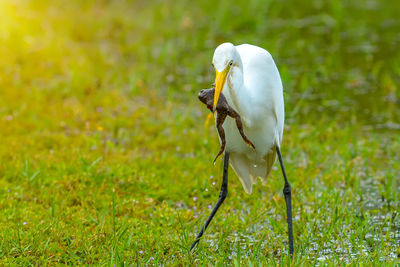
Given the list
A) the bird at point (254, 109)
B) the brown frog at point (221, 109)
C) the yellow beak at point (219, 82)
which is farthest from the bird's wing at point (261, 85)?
the yellow beak at point (219, 82)

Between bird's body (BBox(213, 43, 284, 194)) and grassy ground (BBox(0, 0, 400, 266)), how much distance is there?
0.49m

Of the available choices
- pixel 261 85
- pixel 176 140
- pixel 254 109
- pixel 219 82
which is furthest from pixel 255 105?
pixel 176 140

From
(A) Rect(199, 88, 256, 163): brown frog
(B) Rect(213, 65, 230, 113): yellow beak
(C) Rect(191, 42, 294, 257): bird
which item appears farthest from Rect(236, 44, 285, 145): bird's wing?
(B) Rect(213, 65, 230, 113): yellow beak

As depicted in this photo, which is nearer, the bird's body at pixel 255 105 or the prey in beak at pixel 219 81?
the prey in beak at pixel 219 81

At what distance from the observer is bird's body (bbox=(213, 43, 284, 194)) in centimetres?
323

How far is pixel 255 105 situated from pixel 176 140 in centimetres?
214

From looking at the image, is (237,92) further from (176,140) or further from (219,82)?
(176,140)

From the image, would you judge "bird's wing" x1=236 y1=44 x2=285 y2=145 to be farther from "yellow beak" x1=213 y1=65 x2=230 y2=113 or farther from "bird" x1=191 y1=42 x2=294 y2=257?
"yellow beak" x1=213 y1=65 x2=230 y2=113

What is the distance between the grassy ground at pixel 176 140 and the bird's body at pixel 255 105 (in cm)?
49

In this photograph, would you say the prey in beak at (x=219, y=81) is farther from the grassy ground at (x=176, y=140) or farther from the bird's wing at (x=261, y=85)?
the grassy ground at (x=176, y=140)

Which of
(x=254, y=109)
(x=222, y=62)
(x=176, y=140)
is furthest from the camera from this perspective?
(x=176, y=140)

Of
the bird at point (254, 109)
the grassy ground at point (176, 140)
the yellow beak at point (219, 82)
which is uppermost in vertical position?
the yellow beak at point (219, 82)

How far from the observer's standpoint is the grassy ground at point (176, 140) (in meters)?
3.65

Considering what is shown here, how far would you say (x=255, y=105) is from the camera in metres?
3.35
